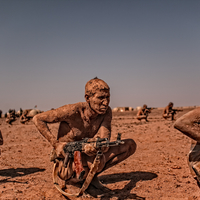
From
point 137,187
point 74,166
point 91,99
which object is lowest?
point 137,187

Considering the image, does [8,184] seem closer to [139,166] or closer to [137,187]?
[137,187]

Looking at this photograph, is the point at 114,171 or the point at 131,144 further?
the point at 114,171

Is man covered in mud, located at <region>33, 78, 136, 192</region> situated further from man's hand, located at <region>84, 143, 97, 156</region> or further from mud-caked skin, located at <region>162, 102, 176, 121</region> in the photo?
mud-caked skin, located at <region>162, 102, 176, 121</region>

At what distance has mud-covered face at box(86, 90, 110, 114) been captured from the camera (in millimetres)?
4195

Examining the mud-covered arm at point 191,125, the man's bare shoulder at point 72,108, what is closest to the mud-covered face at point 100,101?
the man's bare shoulder at point 72,108

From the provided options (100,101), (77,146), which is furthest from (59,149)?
(100,101)

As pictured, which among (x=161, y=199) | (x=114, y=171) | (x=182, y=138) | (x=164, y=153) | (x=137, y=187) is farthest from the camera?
(x=182, y=138)

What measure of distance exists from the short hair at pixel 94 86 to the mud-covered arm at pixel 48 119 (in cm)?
53

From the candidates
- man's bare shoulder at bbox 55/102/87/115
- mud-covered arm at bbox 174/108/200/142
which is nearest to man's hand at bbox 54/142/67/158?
man's bare shoulder at bbox 55/102/87/115

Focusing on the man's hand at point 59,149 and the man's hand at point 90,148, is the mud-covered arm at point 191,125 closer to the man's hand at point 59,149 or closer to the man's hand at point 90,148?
the man's hand at point 90,148

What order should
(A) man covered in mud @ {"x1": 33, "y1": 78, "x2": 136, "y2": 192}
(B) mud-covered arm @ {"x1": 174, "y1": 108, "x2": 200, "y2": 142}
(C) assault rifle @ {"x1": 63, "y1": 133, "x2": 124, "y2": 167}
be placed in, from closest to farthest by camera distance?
(B) mud-covered arm @ {"x1": 174, "y1": 108, "x2": 200, "y2": 142}, (C) assault rifle @ {"x1": 63, "y1": 133, "x2": 124, "y2": 167}, (A) man covered in mud @ {"x1": 33, "y1": 78, "x2": 136, "y2": 192}

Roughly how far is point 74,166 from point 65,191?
577mm

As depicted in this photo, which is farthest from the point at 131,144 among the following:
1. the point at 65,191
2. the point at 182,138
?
the point at 182,138

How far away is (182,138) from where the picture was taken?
375 inches
